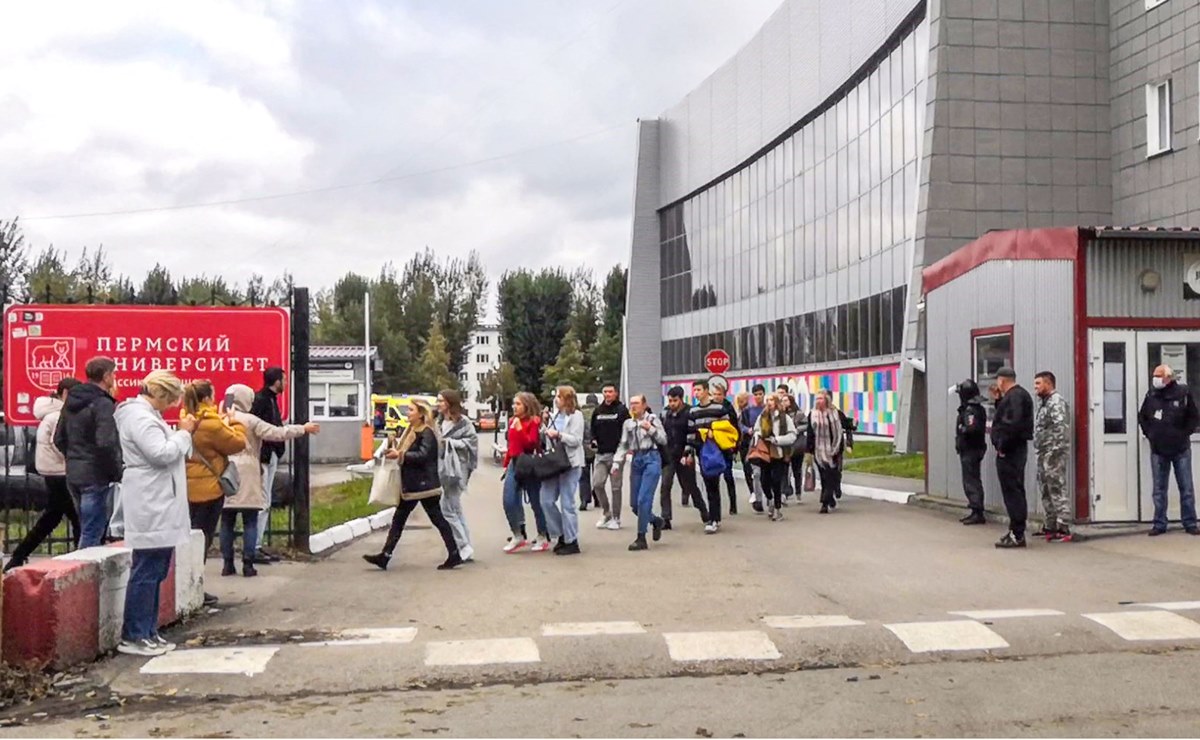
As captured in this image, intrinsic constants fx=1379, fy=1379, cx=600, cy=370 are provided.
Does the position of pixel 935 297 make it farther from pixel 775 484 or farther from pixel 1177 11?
pixel 1177 11

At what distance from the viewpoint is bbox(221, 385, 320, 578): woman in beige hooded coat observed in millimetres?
11875

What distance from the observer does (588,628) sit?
8.98m

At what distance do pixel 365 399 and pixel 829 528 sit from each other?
2753 centimetres

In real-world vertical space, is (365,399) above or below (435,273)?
below

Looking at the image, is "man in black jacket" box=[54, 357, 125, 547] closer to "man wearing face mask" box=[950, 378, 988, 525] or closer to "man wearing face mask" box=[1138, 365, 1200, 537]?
"man wearing face mask" box=[950, 378, 988, 525]

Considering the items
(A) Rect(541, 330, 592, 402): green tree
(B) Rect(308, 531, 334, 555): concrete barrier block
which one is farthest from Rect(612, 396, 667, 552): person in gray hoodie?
(A) Rect(541, 330, 592, 402): green tree

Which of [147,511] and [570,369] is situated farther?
[570,369]

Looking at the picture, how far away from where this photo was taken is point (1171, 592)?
33.8ft

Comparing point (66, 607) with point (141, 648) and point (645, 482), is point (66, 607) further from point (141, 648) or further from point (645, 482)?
point (645, 482)

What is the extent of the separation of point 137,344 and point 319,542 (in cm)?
269

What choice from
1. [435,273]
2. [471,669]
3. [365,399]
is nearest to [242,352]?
[471,669]

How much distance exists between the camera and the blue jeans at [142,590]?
841cm

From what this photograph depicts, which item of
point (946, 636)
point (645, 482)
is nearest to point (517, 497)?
point (645, 482)

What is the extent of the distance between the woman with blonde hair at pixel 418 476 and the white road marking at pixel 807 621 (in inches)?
162
